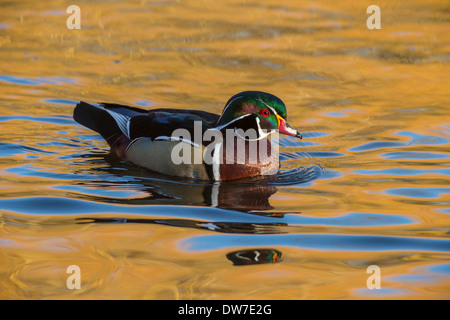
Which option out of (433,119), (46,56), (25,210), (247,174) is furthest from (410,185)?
(46,56)

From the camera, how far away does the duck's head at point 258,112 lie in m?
7.57

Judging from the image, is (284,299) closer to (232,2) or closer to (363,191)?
(363,191)

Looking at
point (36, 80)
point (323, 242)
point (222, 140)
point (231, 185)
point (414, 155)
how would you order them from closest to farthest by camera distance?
point (323, 242)
point (231, 185)
point (222, 140)
point (414, 155)
point (36, 80)

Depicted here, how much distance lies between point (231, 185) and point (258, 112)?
77 centimetres

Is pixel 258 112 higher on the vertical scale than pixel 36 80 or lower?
lower

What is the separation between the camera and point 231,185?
740 cm

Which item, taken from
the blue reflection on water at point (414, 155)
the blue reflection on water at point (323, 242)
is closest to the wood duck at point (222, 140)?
the blue reflection on water at point (414, 155)

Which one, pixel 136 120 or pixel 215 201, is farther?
pixel 136 120

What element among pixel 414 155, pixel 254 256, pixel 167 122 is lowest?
pixel 254 256

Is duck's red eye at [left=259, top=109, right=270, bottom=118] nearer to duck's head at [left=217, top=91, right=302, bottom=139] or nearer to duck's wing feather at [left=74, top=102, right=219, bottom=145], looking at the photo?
duck's head at [left=217, top=91, right=302, bottom=139]

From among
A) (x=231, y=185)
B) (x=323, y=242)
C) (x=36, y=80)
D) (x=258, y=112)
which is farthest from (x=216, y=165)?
(x=36, y=80)

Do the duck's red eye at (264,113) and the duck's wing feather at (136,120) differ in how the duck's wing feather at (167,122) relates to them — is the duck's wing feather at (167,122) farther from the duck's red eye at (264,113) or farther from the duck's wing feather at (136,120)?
the duck's red eye at (264,113)

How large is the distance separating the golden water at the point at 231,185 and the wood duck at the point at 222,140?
214 millimetres

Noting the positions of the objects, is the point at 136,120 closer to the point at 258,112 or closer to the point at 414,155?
the point at 258,112
